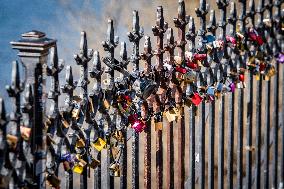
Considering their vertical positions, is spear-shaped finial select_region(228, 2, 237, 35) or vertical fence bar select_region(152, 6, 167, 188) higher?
spear-shaped finial select_region(228, 2, 237, 35)

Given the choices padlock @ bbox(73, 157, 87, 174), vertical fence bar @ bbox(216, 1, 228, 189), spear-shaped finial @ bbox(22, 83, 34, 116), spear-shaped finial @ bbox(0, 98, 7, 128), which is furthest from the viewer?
vertical fence bar @ bbox(216, 1, 228, 189)

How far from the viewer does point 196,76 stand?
10.5 ft

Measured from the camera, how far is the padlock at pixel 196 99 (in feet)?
10.3

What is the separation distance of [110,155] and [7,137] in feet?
2.18

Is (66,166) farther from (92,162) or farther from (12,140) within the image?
(12,140)

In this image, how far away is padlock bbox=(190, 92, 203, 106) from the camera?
10.3 feet

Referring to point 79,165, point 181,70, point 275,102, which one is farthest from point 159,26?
point 275,102

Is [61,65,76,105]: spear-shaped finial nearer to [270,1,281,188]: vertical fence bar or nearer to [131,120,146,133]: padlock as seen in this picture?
[131,120,146,133]: padlock

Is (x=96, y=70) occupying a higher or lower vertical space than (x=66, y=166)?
higher

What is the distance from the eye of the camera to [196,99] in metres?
3.17

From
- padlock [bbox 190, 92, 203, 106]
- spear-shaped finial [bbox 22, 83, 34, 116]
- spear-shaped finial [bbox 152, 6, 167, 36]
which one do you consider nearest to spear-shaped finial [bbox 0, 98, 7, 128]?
spear-shaped finial [bbox 22, 83, 34, 116]

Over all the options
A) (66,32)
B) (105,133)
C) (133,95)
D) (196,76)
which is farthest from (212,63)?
(66,32)

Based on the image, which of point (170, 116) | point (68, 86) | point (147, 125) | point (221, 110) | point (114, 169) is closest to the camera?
point (68, 86)

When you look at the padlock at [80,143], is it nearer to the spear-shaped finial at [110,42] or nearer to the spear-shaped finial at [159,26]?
the spear-shaped finial at [110,42]
